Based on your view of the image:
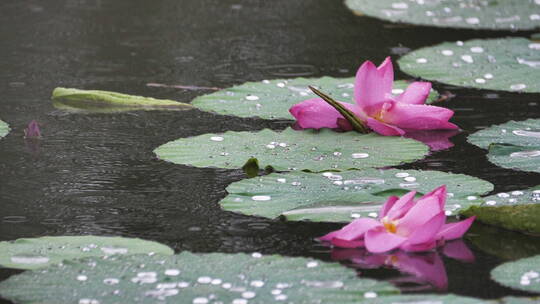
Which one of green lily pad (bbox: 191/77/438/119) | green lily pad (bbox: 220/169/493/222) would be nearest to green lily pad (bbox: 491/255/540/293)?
green lily pad (bbox: 220/169/493/222)

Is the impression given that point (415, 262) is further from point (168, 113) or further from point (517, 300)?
point (168, 113)

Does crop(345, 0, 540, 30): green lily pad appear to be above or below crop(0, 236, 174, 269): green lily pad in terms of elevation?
above

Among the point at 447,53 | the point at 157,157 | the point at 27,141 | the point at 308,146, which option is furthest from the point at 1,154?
the point at 447,53

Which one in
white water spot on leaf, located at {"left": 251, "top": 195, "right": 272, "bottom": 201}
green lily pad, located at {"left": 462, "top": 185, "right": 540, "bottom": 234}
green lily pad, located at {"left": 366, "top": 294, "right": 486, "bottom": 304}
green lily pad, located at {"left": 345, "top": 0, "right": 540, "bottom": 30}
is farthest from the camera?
green lily pad, located at {"left": 345, "top": 0, "right": 540, "bottom": 30}

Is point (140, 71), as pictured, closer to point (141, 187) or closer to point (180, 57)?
point (180, 57)

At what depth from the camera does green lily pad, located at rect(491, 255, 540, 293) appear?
1.46 metres

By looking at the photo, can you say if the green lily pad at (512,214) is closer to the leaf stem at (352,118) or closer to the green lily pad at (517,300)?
the green lily pad at (517,300)

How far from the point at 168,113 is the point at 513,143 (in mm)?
836

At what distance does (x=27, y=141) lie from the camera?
7.55 feet

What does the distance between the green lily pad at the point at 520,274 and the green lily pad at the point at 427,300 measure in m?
0.12

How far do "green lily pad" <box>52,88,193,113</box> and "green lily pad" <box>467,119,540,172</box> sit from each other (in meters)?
0.74

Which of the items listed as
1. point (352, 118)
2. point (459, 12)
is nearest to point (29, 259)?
point (352, 118)

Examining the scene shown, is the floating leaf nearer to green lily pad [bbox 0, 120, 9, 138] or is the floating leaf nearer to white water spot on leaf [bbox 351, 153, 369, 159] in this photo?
white water spot on leaf [bbox 351, 153, 369, 159]

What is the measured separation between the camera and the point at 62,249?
162cm
